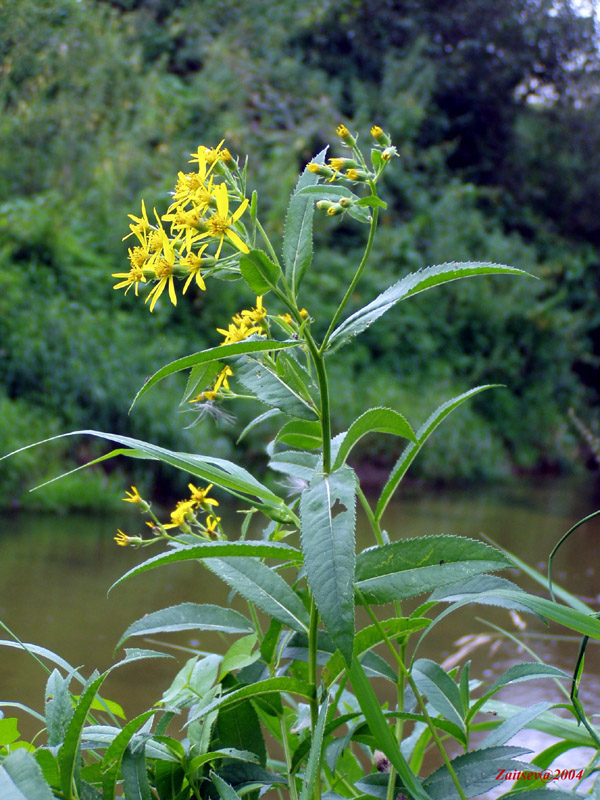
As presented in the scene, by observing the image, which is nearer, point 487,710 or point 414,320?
point 487,710

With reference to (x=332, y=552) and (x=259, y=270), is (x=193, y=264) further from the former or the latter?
(x=332, y=552)

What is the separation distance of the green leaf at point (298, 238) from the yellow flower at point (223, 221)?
0.09ft

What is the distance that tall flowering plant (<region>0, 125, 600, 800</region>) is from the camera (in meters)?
0.37

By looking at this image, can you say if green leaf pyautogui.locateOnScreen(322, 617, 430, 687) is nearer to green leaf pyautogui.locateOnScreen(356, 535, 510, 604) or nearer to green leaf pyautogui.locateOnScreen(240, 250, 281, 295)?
green leaf pyautogui.locateOnScreen(356, 535, 510, 604)

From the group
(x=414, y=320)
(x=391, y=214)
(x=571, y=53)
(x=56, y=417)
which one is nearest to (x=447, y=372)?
(x=414, y=320)

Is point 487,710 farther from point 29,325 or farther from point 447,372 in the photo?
point 447,372

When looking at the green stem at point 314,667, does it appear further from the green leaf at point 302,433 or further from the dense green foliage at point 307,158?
the dense green foliage at point 307,158

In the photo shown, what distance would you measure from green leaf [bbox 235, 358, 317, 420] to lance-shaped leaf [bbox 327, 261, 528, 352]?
37mm

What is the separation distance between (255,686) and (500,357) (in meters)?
3.98

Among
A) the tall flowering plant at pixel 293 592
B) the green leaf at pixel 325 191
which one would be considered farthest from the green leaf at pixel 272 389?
the green leaf at pixel 325 191

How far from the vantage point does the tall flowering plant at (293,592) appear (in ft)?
1.22

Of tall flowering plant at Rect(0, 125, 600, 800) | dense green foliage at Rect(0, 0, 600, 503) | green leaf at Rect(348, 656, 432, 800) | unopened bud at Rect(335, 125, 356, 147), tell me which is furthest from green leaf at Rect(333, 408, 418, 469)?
dense green foliage at Rect(0, 0, 600, 503)

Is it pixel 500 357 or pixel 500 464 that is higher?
pixel 500 357

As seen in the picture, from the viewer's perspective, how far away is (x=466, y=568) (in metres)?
0.37
